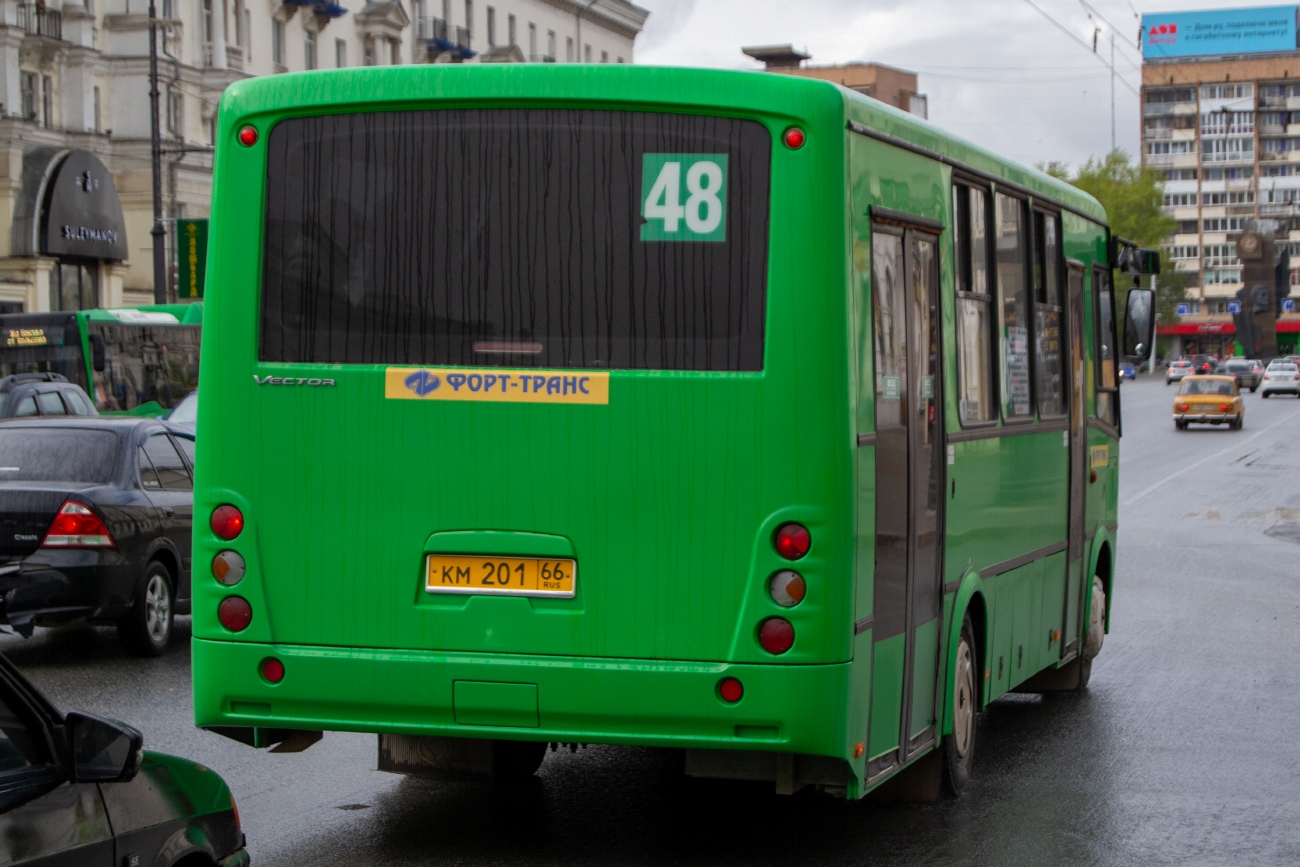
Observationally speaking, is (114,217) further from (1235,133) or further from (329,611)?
(1235,133)

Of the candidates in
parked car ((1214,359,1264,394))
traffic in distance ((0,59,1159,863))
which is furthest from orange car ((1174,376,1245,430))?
traffic in distance ((0,59,1159,863))

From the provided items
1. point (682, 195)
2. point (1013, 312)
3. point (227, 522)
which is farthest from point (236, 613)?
point (1013, 312)

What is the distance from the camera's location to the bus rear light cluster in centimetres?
641

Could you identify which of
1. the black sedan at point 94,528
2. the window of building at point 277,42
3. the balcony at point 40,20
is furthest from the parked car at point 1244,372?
the black sedan at point 94,528

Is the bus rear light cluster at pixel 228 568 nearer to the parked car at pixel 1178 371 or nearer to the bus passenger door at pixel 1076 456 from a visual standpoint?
the bus passenger door at pixel 1076 456

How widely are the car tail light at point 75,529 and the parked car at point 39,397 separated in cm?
1251

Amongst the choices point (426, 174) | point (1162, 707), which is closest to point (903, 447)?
point (426, 174)

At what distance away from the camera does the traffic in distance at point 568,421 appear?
19.8 ft

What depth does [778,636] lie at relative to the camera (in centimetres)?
603

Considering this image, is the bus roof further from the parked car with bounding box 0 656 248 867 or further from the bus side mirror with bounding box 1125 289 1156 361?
the bus side mirror with bounding box 1125 289 1156 361

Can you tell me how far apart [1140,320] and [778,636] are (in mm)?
5938

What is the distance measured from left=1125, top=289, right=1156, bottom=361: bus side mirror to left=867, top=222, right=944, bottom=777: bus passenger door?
4.32 metres

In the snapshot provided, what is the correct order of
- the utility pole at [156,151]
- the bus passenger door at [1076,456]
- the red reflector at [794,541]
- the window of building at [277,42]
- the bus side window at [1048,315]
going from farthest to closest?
the window of building at [277,42]
the utility pole at [156,151]
the bus passenger door at [1076,456]
the bus side window at [1048,315]
the red reflector at [794,541]

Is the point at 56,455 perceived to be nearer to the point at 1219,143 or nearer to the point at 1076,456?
the point at 1076,456
